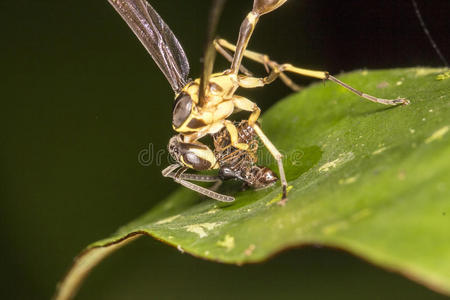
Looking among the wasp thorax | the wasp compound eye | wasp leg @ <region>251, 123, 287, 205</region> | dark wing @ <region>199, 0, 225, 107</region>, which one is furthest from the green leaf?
dark wing @ <region>199, 0, 225, 107</region>

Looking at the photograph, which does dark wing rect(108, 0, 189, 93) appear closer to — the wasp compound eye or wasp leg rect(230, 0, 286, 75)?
the wasp compound eye

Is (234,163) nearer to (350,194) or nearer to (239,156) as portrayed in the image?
(239,156)

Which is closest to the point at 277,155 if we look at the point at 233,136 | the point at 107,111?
the point at 233,136

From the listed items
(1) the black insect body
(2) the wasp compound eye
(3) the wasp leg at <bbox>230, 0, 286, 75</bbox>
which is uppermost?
(3) the wasp leg at <bbox>230, 0, 286, 75</bbox>

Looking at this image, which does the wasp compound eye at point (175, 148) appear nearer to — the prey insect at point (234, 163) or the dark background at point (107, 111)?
the prey insect at point (234, 163)

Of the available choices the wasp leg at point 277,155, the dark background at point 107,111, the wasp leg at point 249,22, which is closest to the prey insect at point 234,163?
the wasp leg at point 277,155

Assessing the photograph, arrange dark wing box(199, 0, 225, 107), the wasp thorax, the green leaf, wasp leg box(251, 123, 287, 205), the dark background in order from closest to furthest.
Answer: the green leaf
dark wing box(199, 0, 225, 107)
wasp leg box(251, 123, 287, 205)
the wasp thorax
the dark background

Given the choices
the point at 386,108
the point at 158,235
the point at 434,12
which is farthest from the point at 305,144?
the point at 434,12
